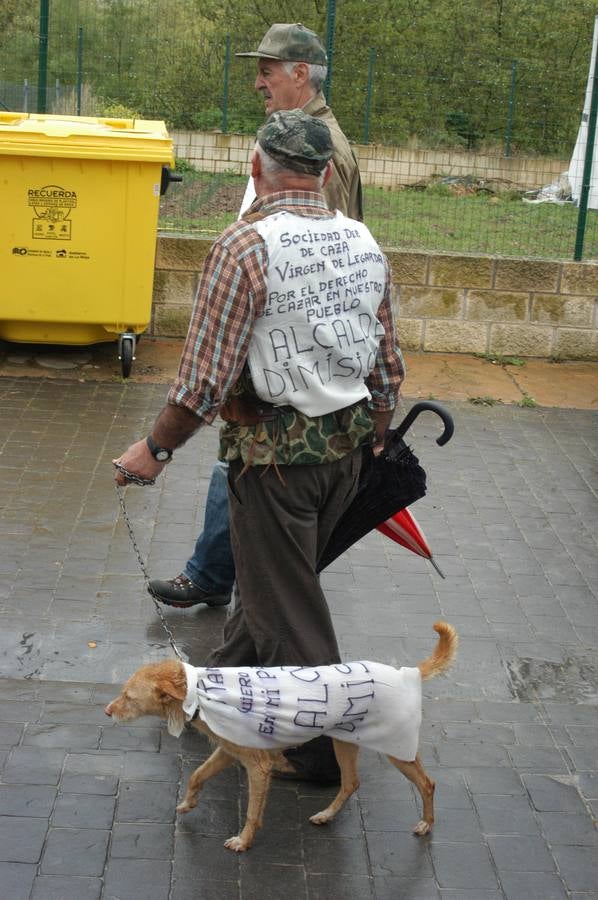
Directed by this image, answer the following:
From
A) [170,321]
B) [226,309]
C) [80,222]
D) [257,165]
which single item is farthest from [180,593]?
[170,321]

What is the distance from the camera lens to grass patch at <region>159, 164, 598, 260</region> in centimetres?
945

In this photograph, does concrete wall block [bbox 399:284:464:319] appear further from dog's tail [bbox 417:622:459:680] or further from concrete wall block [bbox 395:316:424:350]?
dog's tail [bbox 417:622:459:680]

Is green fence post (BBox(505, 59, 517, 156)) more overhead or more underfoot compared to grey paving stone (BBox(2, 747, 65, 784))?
more overhead

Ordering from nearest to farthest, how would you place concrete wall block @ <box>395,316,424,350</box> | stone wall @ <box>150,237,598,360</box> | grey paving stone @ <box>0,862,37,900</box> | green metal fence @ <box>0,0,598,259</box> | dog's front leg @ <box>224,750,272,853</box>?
1. grey paving stone @ <box>0,862,37,900</box>
2. dog's front leg @ <box>224,750,272,853</box>
3. stone wall @ <box>150,237,598,360</box>
4. concrete wall block @ <box>395,316,424,350</box>
5. green metal fence @ <box>0,0,598,259</box>

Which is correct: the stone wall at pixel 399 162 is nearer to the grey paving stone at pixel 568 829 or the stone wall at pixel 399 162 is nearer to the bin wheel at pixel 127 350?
the bin wheel at pixel 127 350

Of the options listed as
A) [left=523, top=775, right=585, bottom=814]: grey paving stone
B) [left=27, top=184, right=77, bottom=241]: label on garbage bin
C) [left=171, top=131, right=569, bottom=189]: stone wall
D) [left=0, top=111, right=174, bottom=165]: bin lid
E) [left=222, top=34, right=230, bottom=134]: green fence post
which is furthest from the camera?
[left=222, top=34, right=230, bottom=134]: green fence post

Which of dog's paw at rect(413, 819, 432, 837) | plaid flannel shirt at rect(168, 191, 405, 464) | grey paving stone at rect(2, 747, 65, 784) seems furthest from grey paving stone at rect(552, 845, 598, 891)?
grey paving stone at rect(2, 747, 65, 784)

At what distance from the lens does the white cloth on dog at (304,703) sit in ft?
10.7

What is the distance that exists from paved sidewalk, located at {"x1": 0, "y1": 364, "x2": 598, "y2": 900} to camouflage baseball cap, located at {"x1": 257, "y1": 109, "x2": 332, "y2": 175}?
6.35 feet

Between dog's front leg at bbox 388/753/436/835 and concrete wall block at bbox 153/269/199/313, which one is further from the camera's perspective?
concrete wall block at bbox 153/269/199/313

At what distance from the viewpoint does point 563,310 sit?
9.20 m

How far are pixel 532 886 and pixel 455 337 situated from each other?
6222mm

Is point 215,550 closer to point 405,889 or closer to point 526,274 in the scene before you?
point 405,889

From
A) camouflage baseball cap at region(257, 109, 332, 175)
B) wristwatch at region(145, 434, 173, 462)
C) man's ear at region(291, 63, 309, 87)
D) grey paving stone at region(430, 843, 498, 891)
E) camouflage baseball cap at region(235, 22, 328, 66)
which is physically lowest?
grey paving stone at region(430, 843, 498, 891)
